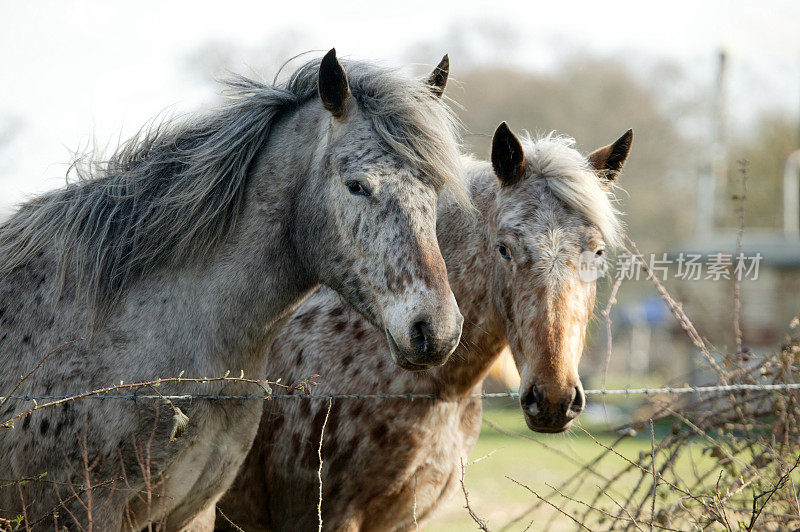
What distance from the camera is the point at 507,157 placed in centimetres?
351

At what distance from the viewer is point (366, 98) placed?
2.89 metres

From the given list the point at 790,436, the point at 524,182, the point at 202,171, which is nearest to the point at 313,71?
the point at 202,171

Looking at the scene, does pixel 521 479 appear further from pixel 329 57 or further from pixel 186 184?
pixel 329 57

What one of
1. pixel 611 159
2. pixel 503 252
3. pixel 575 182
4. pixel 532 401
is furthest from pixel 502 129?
pixel 532 401

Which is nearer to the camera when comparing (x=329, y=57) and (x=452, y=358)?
(x=329, y=57)

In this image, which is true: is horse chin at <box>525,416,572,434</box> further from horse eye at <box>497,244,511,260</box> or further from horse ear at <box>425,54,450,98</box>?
horse ear at <box>425,54,450,98</box>

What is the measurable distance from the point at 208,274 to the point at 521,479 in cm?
740

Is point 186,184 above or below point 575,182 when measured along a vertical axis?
above

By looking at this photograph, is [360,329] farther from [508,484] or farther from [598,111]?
[598,111]

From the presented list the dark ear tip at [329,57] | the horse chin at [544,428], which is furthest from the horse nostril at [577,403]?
the dark ear tip at [329,57]

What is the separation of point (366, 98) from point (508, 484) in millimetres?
7552

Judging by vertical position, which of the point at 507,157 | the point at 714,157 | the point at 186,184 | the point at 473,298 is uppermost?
the point at 186,184

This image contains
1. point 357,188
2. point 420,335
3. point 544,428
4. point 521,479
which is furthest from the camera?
point 521,479

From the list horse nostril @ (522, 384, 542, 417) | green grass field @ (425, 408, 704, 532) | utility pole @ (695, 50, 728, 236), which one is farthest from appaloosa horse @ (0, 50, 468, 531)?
utility pole @ (695, 50, 728, 236)
